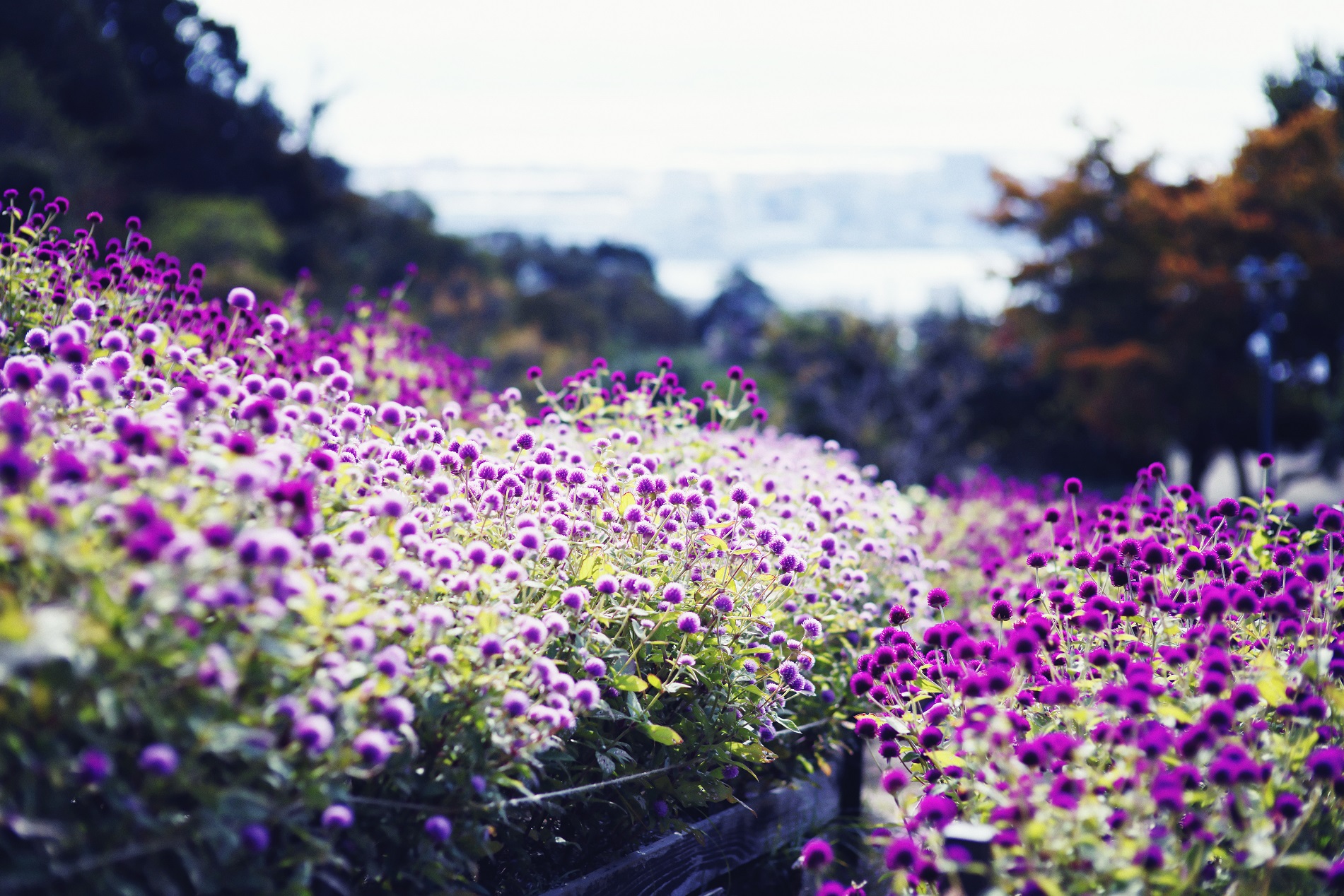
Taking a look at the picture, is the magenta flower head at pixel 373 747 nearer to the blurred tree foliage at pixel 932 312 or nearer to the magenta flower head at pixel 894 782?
the magenta flower head at pixel 894 782

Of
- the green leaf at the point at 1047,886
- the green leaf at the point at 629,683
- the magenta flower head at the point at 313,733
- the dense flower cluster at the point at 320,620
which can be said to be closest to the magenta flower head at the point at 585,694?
the dense flower cluster at the point at 320,620

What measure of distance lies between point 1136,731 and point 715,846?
184cm

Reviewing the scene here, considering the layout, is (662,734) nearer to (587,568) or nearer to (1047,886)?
(587,568)

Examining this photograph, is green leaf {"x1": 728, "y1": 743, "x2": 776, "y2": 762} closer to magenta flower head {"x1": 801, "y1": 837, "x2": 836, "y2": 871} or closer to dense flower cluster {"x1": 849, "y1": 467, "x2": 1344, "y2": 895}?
dense flower cluster {"x1": 849, "y1": 467, "x2": 1344, "y2": 895}

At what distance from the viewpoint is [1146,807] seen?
1.96 meters

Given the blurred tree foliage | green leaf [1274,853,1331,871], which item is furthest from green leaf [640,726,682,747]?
the blurred tree foliage

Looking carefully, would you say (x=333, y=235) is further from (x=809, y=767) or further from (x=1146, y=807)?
(x=1146, y=807)

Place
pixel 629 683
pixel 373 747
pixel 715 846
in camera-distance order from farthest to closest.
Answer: pixel 715 846 → pixel 629 683 → pixel 373 747

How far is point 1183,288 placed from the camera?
58.6 feet

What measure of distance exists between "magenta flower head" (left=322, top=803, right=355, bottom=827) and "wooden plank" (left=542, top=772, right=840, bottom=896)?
94 cm

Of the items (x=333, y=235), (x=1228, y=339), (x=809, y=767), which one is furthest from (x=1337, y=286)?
(x=333, y=235)

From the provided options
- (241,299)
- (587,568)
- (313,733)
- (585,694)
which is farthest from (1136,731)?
(241,299)

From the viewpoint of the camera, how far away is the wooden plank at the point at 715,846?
2.91 m

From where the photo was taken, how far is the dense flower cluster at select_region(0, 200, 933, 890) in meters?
1.69
